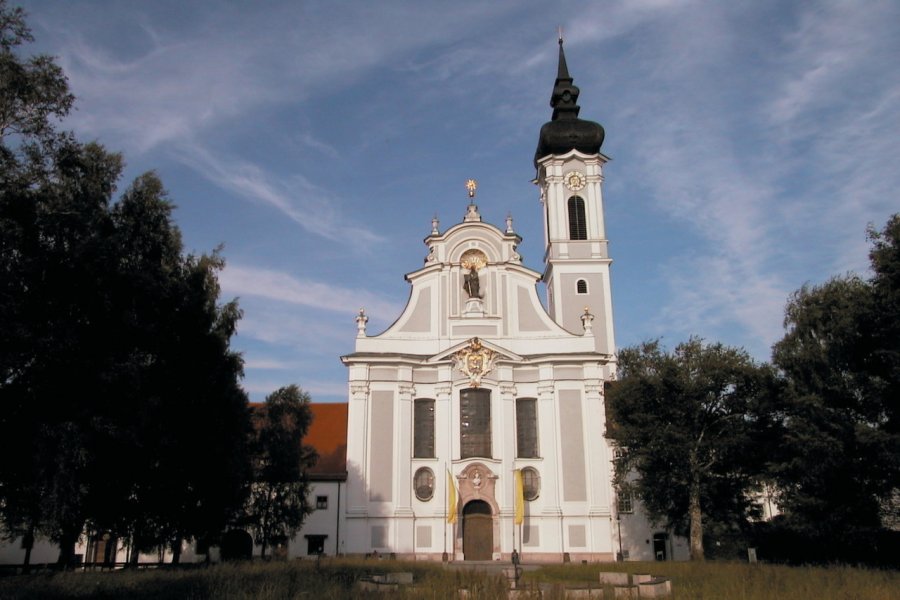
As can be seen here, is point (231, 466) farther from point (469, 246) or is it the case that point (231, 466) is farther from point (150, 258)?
point (469, 246)

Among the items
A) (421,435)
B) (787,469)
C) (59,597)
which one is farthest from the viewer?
(421,435)

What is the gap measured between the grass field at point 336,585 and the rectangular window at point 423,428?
1638 centimetres

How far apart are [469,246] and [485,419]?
8475 millimetres

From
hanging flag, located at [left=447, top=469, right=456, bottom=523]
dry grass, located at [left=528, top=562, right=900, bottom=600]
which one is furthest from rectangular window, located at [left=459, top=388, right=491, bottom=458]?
dry grass, located at [left=528, top=562, right=900, bottom=600]

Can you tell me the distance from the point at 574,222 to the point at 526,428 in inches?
536

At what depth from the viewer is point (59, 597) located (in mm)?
13375

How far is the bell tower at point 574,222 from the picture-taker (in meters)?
41.7

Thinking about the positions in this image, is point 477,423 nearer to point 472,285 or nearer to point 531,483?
point 531,483

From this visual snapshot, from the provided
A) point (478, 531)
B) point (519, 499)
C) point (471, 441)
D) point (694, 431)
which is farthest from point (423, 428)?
point (694, 431)

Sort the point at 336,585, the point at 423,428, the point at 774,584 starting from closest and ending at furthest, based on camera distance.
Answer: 1. the point at 774,584
2. the point at 336,585
3. the point at 423,428

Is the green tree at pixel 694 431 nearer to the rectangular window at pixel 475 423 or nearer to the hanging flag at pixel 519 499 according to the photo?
the hanging flag at pixel 519 499

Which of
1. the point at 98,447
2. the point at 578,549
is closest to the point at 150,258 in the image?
the point at 98,447

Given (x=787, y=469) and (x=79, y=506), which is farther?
(x=787, y=469)

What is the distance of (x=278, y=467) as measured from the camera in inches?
1182
